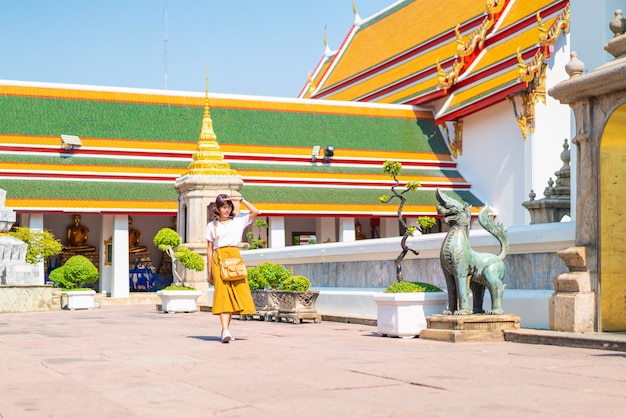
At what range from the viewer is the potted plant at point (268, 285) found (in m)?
13.7

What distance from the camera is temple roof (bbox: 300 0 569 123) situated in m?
27.8

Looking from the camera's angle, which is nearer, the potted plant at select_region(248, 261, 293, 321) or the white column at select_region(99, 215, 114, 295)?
the potted plant at select_region(248, 261, 293, 321)

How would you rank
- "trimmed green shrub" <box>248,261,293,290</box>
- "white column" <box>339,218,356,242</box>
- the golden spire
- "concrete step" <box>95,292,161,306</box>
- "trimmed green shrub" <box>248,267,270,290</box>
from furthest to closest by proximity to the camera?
"white column" <box>339,218,356,242</box>
"concrete step" <box>95,292,161,306</box>
the golden spire
"trimmed green shrub" <box>248,267,270,290</box>
"trimmed green shrub" <box>248,261,293,290</box>

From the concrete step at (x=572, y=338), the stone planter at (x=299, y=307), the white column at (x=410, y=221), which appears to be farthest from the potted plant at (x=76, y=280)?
the white column at (x=410, y=221)

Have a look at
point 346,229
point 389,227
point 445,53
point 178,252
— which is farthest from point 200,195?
point 445,53

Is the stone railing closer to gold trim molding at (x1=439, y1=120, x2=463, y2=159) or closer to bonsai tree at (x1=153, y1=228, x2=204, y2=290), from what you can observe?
bonsai tree at (x1=153, y1=228, x2=204, y2=290)

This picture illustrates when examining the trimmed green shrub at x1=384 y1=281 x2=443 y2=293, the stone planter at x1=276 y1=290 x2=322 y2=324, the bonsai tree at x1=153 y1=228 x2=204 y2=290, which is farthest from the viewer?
the bonsai tree at x1=153 y1=228 x2=204 y2=290

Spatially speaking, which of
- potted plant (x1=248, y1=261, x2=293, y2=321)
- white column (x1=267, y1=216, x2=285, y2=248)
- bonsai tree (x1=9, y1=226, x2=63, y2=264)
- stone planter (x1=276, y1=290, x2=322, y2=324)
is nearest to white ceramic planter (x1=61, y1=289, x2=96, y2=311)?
bonsai tree (x1=9, y1=226, x2=63, y2=264)

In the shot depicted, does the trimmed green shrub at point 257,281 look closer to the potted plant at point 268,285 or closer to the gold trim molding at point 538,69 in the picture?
the potted plant at point 268,285

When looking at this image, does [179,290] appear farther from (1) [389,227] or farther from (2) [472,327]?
(1) [389,227]

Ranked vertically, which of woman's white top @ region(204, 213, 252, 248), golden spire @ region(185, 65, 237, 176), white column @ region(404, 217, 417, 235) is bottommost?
woman's white top @ region(204, 213, 252, 248)

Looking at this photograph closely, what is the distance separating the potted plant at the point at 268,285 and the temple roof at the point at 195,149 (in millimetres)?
13404

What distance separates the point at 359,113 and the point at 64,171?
10.2 m

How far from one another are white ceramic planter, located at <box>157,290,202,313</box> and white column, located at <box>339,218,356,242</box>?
41.3ft
